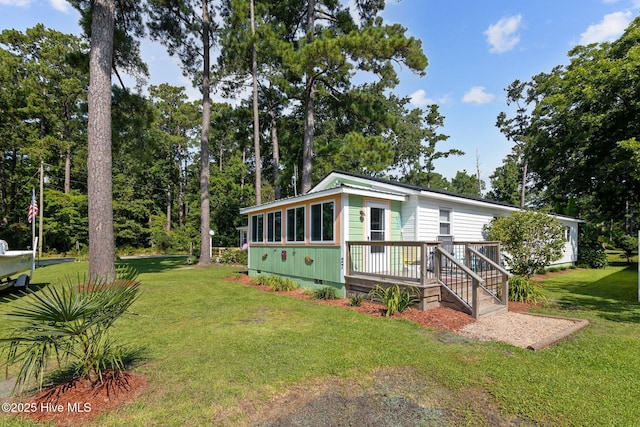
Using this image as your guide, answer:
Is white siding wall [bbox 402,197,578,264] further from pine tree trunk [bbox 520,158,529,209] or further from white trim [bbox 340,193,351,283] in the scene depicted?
pine tree trunk [bbox 520,158,529,209]

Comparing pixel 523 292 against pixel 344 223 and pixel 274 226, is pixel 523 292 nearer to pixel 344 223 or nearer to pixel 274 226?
pixel 344 223

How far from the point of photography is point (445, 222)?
10477mm

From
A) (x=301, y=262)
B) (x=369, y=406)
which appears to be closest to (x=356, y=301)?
(x=301, y=262)

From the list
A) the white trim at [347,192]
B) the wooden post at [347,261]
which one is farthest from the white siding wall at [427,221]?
the wooden post at [347,261]

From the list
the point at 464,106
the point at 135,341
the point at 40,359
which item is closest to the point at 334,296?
the point at 135,341

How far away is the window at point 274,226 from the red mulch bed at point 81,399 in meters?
7.93

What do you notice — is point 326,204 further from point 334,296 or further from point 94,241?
point 94,241

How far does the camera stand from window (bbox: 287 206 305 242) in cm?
991

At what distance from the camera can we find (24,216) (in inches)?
1160

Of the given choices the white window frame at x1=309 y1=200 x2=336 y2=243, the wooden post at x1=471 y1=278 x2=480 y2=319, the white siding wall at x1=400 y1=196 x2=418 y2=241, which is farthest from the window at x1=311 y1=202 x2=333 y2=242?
the wooden post at x1=471 y1=278 x2=480 y2=319

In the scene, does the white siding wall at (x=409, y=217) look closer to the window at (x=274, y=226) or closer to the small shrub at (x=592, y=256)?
the window at (x=274, y=226)

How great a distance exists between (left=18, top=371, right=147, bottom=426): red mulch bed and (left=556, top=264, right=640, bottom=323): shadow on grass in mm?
8360

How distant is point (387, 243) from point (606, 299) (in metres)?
6.28

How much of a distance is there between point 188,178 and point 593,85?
130 feet
